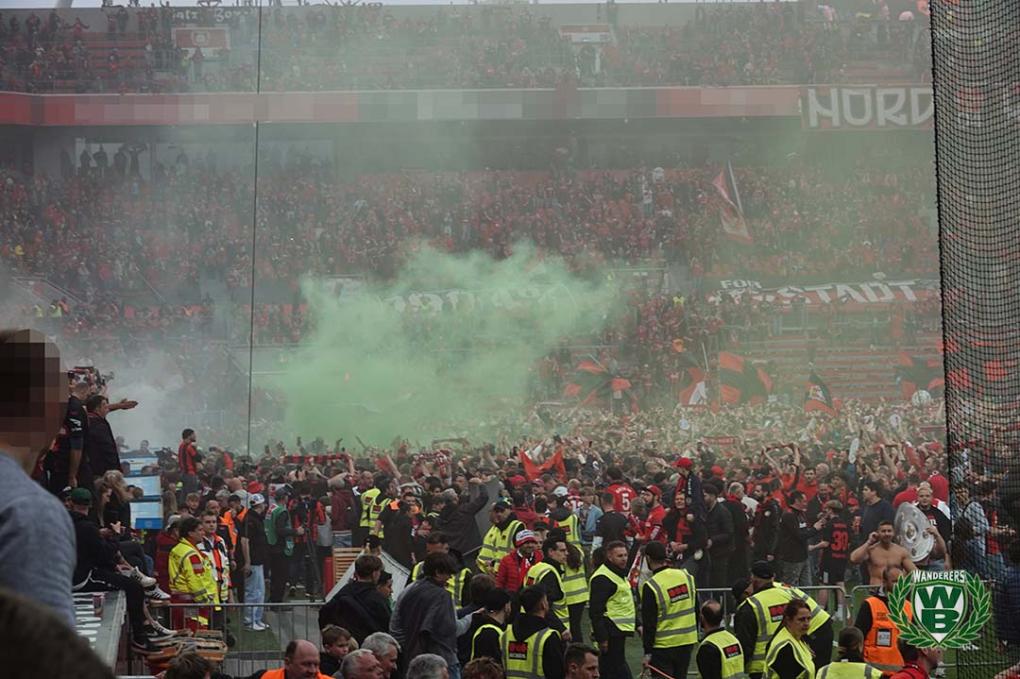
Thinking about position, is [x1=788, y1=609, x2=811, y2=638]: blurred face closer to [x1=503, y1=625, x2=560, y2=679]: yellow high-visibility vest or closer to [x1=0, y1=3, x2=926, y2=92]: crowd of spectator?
[x1=503, y1=625, x2=560, y2=679]: yellow high-visibility vest

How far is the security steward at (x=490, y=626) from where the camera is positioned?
7.43 m

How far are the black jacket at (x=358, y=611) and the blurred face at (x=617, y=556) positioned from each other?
1.77 m

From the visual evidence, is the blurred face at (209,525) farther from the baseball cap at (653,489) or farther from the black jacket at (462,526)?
the baseball cap at (653,489)

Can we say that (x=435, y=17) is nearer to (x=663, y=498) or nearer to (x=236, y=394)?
(x=236, y=394)

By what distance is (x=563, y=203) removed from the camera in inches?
1218

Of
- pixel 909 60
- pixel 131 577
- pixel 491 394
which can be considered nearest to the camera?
pixel 131 577

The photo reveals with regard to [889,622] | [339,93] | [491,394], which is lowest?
[491,394]

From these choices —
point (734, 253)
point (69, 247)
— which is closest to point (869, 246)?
point (734, 253)

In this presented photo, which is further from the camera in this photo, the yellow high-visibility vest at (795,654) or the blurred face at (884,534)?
the blurred face at (884,534)

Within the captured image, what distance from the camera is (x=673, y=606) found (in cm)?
823

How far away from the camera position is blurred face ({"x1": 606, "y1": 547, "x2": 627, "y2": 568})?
27.8ft

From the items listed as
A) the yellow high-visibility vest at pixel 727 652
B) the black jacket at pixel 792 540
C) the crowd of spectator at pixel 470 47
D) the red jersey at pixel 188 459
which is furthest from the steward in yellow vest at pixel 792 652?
the crowd of spectator at pixel 470 47

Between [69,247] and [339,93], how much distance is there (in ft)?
23.2

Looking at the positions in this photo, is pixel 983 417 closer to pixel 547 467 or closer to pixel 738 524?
pixel 738 524
